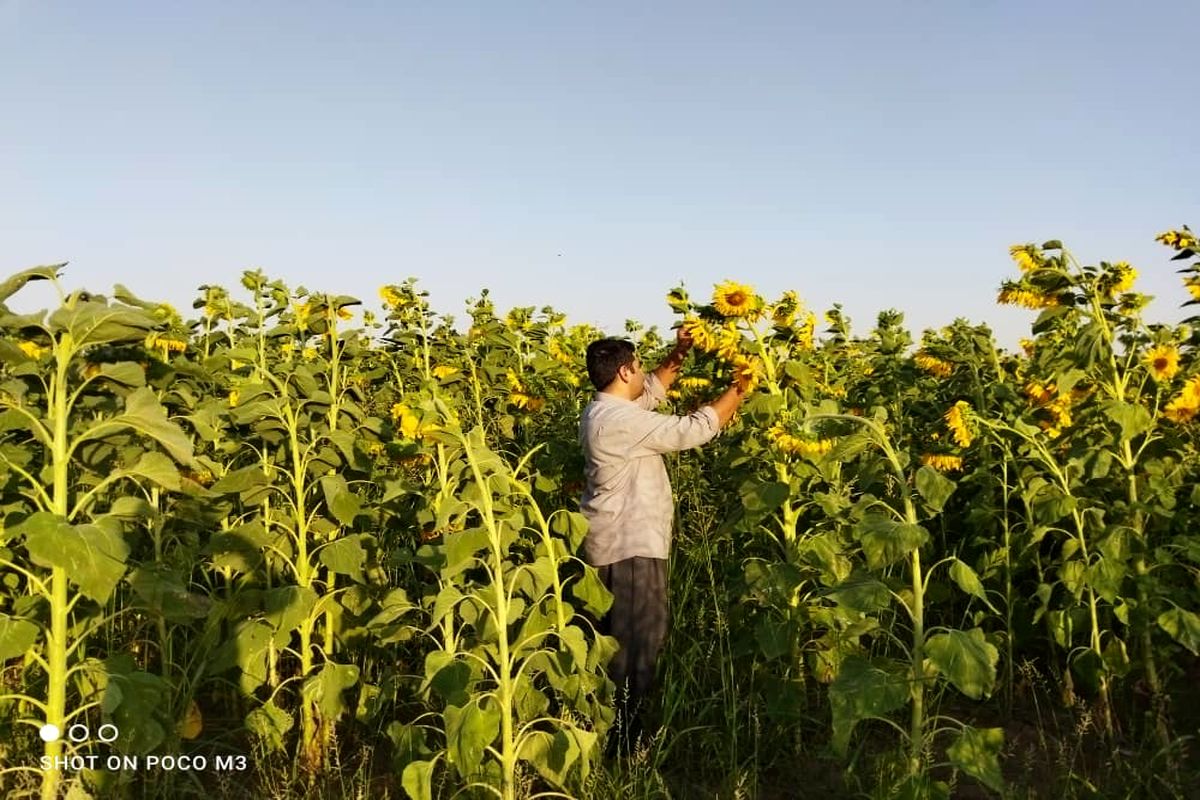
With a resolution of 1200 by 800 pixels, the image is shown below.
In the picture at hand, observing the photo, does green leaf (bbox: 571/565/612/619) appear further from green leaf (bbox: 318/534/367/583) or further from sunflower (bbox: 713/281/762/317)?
sunflower (bbox: 713/281/762/317)

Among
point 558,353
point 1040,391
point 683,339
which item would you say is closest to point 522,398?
point 558,353

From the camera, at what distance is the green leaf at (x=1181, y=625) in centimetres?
323

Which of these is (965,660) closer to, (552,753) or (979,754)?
(979,754)

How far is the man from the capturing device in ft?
12.5

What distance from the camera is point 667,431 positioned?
3.76 metres

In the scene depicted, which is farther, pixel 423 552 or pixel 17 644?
pixel 423 552

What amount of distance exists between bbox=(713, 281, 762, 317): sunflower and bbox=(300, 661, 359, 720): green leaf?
1987mm

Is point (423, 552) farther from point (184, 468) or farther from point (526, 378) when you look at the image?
point (526, 378)

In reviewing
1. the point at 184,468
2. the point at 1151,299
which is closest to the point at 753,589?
the point at 1151,299

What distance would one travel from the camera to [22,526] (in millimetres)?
2365

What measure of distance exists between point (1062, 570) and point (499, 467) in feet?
7.44

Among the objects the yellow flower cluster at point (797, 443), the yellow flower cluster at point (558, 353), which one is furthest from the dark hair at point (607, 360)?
the yellow flower cluster at point (558, 353)

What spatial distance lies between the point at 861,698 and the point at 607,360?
76.8 inches

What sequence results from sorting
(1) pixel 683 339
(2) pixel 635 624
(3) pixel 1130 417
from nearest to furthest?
(3) pixel 1130 417 < (2) pixel 635 624 < (1) pixel 683 339
